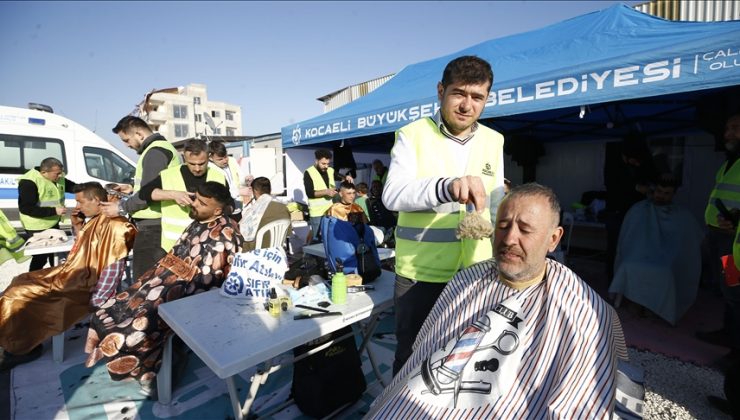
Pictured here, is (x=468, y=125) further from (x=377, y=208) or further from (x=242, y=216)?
(x=377, y=208)

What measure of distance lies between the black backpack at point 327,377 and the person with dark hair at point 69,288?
186 centimetres

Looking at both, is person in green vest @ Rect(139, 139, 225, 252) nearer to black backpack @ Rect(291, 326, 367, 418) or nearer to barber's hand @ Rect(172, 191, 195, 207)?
barber's hand @ Rect(172, 191, 195, 207)

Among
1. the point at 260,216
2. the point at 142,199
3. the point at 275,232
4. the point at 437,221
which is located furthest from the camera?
the point at 260,216

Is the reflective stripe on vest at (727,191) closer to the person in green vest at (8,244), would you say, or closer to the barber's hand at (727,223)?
the barber's hand at (727,223)

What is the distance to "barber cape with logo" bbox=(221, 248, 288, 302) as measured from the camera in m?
2.07

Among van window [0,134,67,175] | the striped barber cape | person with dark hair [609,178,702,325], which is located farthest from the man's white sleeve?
van window [0,134,67,175]

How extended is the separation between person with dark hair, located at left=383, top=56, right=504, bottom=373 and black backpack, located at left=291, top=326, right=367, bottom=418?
574 mm

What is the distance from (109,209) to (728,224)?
5.17 m

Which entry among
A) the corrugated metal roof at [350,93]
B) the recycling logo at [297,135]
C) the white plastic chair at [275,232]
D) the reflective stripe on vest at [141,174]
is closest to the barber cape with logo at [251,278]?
the white plastic chair at [275,232]

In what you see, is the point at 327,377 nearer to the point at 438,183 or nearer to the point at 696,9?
the point at 438,183

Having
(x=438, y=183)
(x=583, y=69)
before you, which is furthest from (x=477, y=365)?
(x=583, y=69)

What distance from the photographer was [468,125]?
1482 mm

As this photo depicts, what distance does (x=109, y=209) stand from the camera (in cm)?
309

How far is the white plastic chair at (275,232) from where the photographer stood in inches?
141
